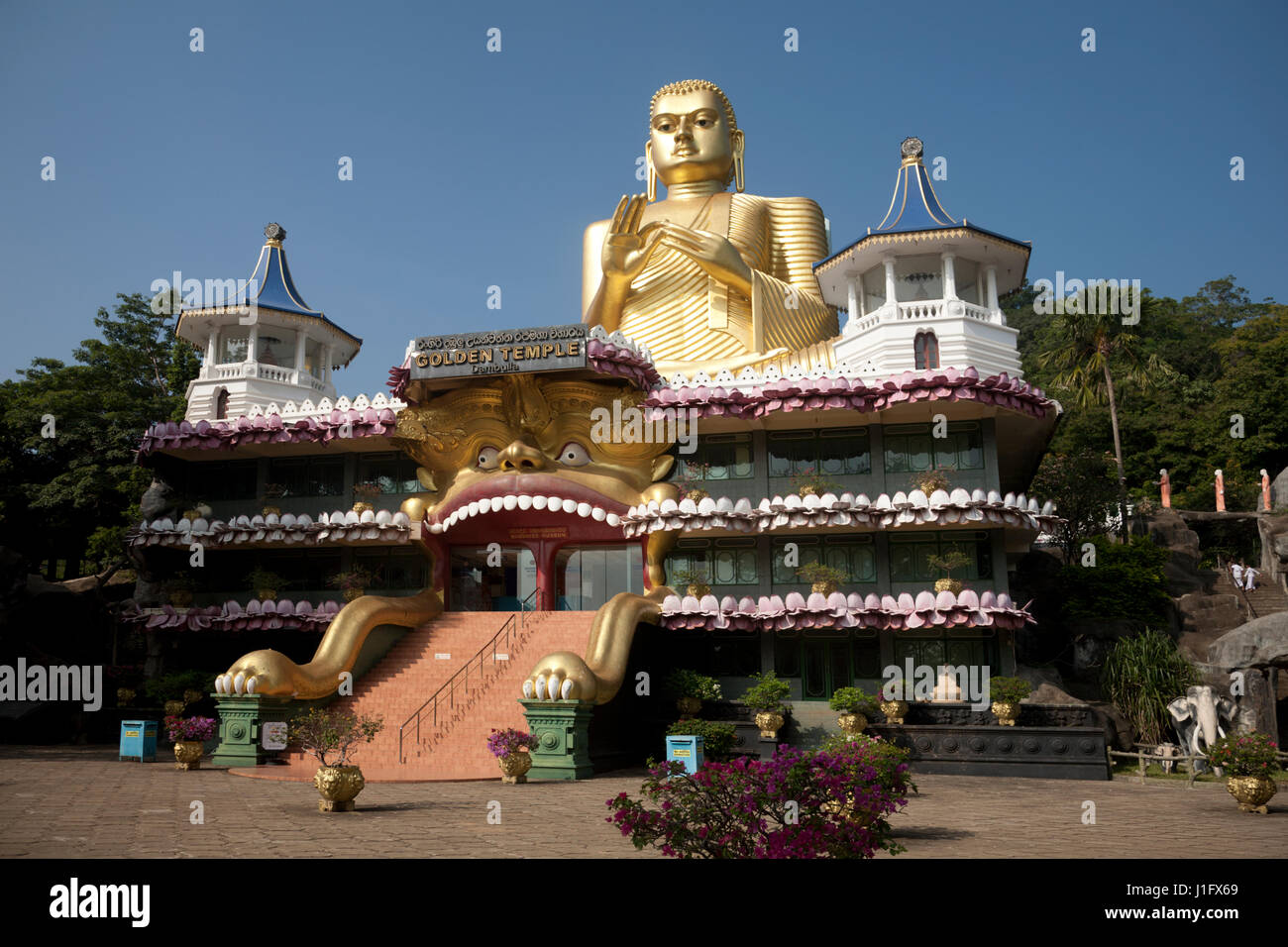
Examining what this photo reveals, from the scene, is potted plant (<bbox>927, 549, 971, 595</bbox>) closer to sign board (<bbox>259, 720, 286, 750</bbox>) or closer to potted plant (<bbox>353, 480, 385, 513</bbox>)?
sign board (<bbox>259, 720, 286, 750</bbox>)

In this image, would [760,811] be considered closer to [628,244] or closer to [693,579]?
[693,579]

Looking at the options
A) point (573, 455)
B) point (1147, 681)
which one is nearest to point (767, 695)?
point (573, 455)

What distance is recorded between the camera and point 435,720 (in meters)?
21.5

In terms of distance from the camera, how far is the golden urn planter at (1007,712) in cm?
2128

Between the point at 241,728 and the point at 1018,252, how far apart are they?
21.3 m

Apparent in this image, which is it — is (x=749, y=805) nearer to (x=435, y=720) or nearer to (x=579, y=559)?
(x=435, y=720)

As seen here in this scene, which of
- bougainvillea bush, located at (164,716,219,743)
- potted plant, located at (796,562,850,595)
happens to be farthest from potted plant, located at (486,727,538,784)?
potted plant, located at (796,562,850,595)

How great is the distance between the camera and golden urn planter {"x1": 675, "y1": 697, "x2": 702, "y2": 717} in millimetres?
22828

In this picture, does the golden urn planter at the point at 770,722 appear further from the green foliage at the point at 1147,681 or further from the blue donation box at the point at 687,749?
the green foliage at the point at 1147,681

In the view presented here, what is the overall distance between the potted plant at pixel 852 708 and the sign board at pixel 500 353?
953 centimetres

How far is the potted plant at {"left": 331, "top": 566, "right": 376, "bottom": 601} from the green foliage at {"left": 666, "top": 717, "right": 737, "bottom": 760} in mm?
11090

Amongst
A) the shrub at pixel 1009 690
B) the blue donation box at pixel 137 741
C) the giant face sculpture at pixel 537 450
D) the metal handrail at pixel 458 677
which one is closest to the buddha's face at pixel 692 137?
the giant face sculpture at pixel 537 450

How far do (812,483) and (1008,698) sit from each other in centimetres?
673

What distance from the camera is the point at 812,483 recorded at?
25.0 metres
